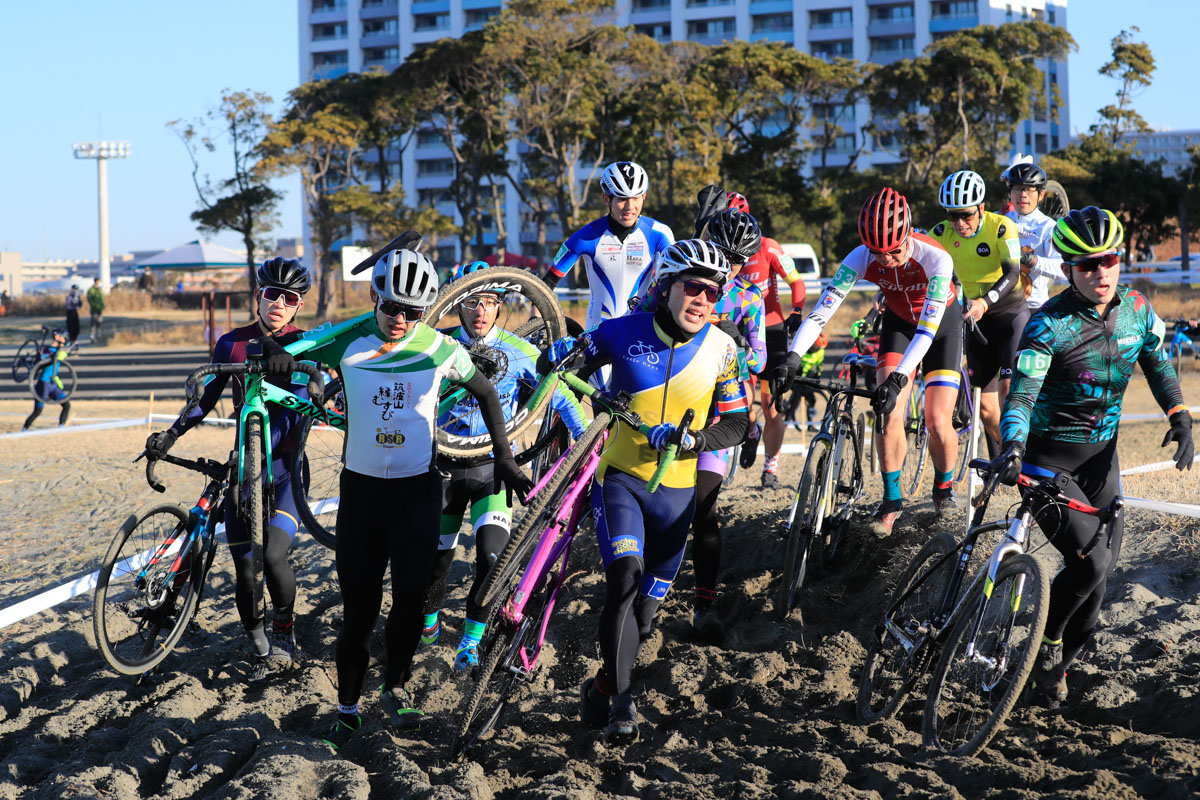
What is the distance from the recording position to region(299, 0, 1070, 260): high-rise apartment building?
71.9m

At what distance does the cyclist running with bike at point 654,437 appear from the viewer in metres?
4.92

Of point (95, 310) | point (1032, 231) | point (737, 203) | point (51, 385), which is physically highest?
point (95, 310)

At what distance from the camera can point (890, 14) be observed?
73.5 meters

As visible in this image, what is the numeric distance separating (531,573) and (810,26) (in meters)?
75.9

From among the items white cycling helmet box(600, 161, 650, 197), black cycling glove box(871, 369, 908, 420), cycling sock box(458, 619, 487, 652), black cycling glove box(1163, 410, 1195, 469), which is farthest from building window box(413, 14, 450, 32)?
black cycling glove box(1163, 410, 1195, 469)

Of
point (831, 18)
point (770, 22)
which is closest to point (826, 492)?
point (770, 22)

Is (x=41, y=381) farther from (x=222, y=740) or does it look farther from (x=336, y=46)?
(x=336, y=46)

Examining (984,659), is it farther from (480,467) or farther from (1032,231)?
(1032,231)

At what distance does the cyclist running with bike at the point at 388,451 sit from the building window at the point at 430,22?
80.6m

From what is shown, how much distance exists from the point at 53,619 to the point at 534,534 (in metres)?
4.40

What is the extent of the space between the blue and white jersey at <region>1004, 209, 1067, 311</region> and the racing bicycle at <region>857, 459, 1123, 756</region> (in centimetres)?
421

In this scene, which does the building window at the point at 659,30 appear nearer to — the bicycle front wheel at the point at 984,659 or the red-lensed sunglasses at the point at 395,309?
the red-lensed sunglasses at the point at 395,309

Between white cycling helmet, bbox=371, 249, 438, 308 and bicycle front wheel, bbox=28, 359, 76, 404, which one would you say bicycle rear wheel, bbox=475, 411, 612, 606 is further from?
bicycle front wheel, bbox=28, 359, 76, 404

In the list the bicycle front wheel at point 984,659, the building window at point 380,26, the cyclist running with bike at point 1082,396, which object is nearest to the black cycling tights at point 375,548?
the bicycle front wheel at point 984,659
